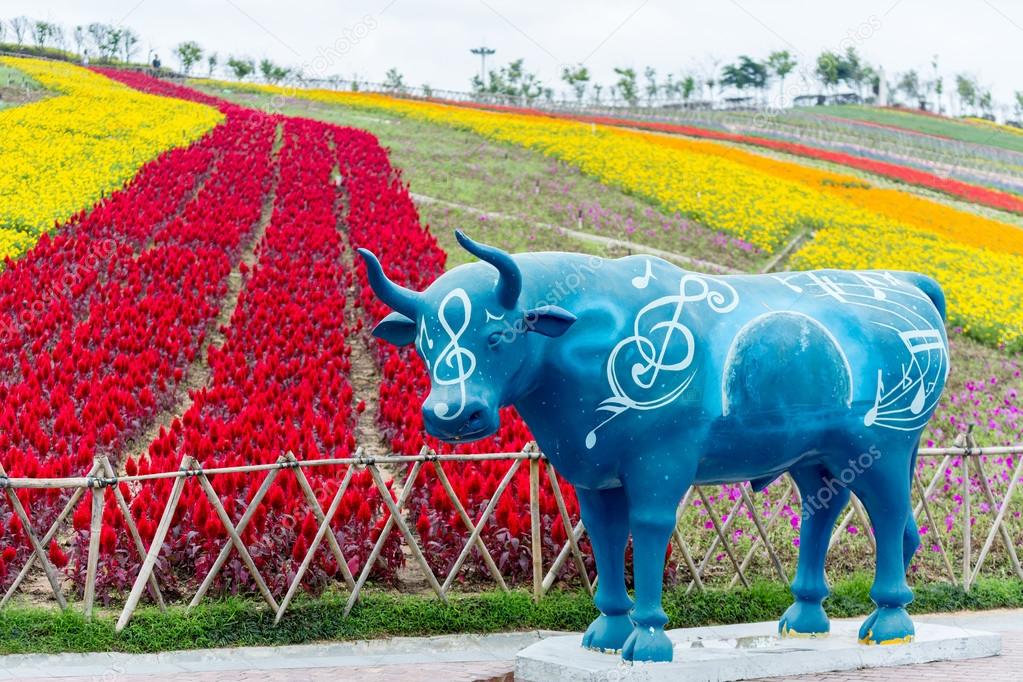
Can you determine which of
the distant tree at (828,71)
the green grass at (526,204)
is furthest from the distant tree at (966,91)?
the green grass at (526,204)

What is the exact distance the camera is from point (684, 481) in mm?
5871

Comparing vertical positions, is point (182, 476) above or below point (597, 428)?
below

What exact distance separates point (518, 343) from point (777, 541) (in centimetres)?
484

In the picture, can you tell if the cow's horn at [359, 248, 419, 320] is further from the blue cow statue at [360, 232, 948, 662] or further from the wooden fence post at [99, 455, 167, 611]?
the wooden fence post at [99, 455, 167, 611]

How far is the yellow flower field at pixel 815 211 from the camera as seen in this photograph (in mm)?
20062

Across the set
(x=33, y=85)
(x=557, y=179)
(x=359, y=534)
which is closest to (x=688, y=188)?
(x=557, y=179)

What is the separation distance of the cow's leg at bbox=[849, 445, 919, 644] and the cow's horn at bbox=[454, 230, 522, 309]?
87.4 inches

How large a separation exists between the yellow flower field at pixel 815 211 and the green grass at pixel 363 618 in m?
10.3

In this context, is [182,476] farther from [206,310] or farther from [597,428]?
[206,310]

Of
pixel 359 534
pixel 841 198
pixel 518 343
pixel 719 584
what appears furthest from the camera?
pixel 841 198

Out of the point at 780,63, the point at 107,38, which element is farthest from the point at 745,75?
the point at 107,38

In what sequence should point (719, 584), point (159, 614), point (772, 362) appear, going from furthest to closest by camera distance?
point (719, 584), point (159, 614), point (772, 362)

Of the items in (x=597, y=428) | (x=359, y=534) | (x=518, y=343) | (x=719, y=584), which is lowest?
(x=719, y=584)

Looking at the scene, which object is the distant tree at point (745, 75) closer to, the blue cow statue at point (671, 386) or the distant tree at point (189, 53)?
the distant tree at point (189, 53)
